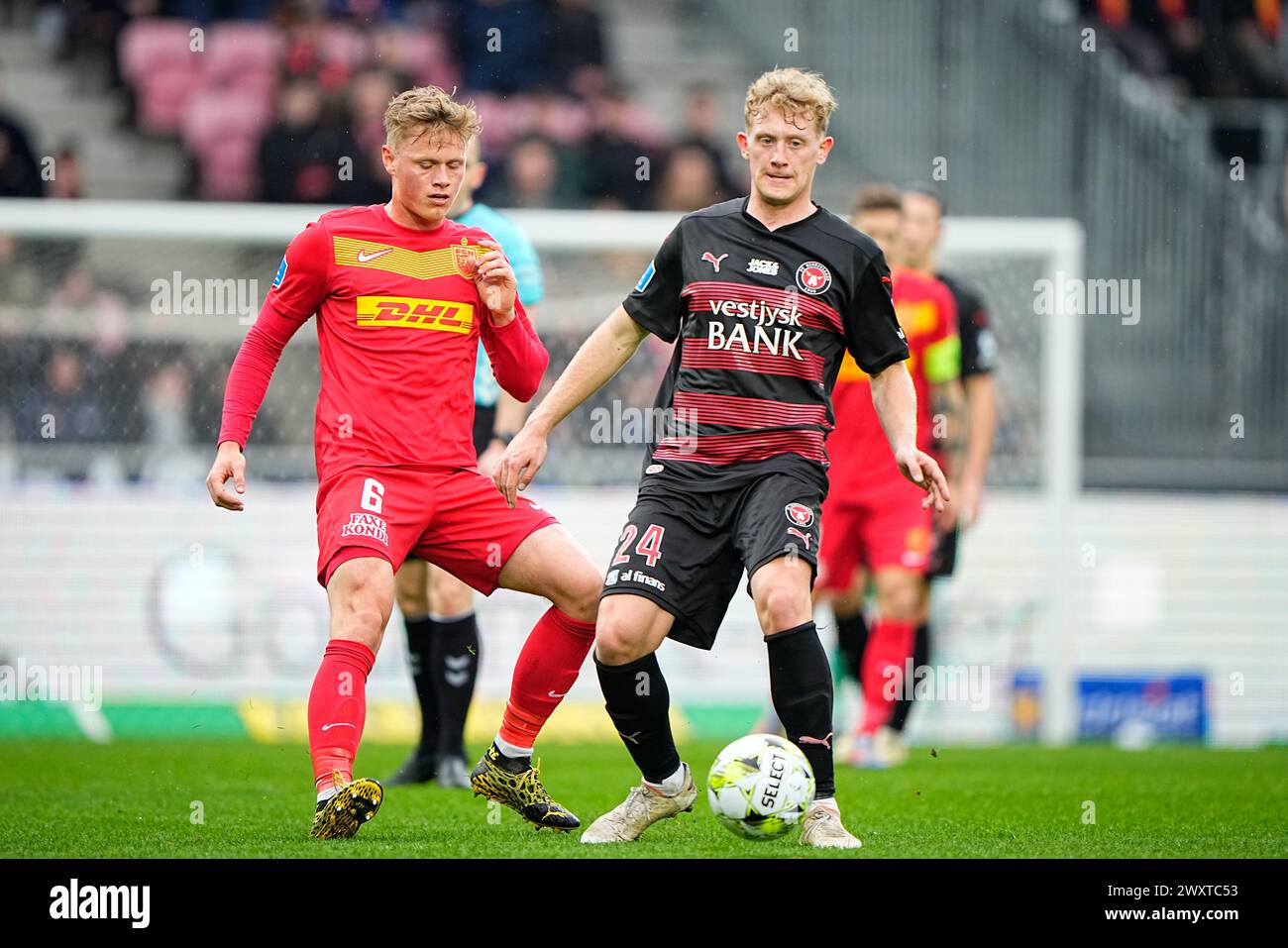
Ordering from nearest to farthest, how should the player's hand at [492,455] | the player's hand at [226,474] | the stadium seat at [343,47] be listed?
1. the player's hand at [226,474]
2. the player's hand at [492,455]
3. the stadium seat at [343,47]

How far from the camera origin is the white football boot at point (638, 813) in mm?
5129

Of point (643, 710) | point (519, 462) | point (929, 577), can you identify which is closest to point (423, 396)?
point (519, 462)

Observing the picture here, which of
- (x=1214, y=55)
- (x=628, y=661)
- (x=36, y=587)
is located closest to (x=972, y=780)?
(x=628, y=661)

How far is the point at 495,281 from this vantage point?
537 cm

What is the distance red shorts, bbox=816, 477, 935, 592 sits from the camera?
816 cm

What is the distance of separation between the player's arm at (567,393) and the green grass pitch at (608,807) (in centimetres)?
104

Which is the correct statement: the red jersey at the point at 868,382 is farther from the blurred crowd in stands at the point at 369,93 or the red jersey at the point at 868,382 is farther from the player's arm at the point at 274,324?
the blurred crowd in stands at the point at 369,93

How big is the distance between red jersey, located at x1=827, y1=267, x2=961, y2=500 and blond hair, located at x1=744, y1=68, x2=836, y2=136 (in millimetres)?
3066

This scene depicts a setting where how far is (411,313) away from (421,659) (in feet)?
6.57

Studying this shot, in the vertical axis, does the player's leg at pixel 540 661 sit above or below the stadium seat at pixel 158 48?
below

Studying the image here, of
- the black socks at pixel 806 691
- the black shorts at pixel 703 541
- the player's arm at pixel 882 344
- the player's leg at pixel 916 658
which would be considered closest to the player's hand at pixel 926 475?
the player's arm at pixel 882 344

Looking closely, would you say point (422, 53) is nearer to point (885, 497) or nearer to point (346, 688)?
point (885, 497)

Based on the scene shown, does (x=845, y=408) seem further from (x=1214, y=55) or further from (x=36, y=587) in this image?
(x=1214, y=55)
